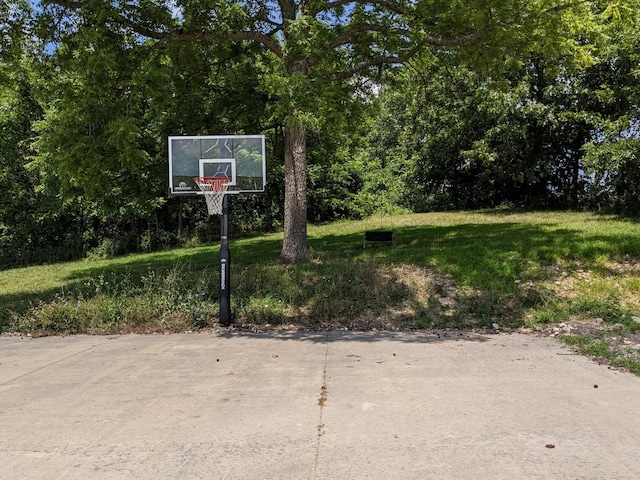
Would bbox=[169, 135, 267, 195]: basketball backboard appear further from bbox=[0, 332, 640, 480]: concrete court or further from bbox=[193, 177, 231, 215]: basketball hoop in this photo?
bbox=[0, 332, 640, 480]: concrete court

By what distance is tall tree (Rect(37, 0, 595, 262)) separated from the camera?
8.86 metres

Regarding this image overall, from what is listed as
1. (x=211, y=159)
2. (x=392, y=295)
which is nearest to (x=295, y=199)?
(x=211, y=159)

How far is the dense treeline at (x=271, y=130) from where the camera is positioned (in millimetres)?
9711

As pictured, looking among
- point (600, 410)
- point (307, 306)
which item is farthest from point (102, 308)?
point (600, 410)

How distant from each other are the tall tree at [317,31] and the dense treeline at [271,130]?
1.09ft

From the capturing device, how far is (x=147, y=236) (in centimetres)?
2264

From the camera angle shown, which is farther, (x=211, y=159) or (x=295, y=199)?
(x=295, y=199)

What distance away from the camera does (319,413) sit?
443 cm

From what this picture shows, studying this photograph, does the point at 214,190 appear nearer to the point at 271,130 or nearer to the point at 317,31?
the point at 317,31

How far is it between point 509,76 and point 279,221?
12261 millimetres

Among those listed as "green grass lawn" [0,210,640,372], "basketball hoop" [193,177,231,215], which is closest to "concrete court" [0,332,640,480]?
"green grass lawn" [0,210,640,372]

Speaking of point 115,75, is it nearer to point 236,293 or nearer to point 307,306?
point 236,293

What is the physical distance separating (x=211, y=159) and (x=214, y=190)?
0.64 m

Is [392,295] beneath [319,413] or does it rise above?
above
